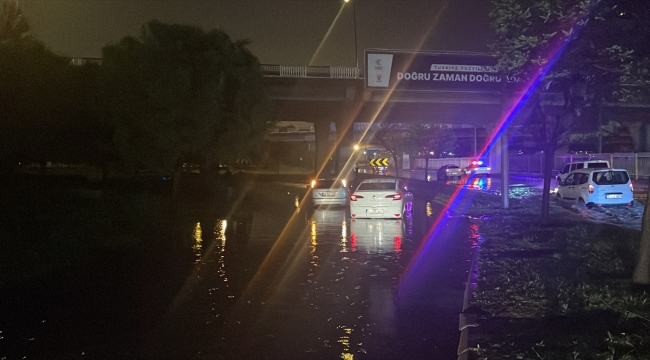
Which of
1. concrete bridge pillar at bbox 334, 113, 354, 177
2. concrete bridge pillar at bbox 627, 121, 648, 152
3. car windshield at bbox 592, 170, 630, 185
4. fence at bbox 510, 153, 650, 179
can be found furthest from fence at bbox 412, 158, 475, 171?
car windshield at bbox 592, 170, 630, 185

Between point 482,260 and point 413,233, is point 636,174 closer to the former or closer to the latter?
point 413,233

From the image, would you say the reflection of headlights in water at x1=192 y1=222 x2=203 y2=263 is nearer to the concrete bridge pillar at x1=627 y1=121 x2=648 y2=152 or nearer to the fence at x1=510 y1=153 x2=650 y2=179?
the fence at x1=510 y1=153 x2=650 y2=179

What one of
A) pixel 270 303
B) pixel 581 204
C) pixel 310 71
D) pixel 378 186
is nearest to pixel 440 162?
pixel 310 71

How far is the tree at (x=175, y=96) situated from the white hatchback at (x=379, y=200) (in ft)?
23.4

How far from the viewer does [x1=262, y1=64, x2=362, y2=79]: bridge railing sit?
42.5 meters

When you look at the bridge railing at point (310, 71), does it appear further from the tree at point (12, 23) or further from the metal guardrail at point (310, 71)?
the tree at point (12, 23)

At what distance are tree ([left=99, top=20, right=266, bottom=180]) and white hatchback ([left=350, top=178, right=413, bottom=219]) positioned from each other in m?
7.12

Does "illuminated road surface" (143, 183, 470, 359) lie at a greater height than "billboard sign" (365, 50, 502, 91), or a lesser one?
lesser

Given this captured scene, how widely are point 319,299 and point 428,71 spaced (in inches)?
1270

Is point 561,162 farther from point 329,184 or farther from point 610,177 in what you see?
point 610,177

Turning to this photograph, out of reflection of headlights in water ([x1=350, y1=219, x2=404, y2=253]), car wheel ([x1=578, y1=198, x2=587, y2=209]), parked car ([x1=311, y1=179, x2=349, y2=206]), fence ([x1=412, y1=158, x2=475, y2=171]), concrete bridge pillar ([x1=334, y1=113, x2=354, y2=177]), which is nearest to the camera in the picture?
reflection of headlights in water ([x1=350, y1=219, x2=404, y2=253])

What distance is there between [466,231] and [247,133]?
39.8ft

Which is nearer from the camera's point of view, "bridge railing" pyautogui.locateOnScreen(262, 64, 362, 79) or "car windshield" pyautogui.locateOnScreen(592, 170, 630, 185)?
"car windshield" pyautogui.locateOnScreen(592, 170, 630, 185)

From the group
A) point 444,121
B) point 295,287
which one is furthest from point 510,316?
point 444,121
